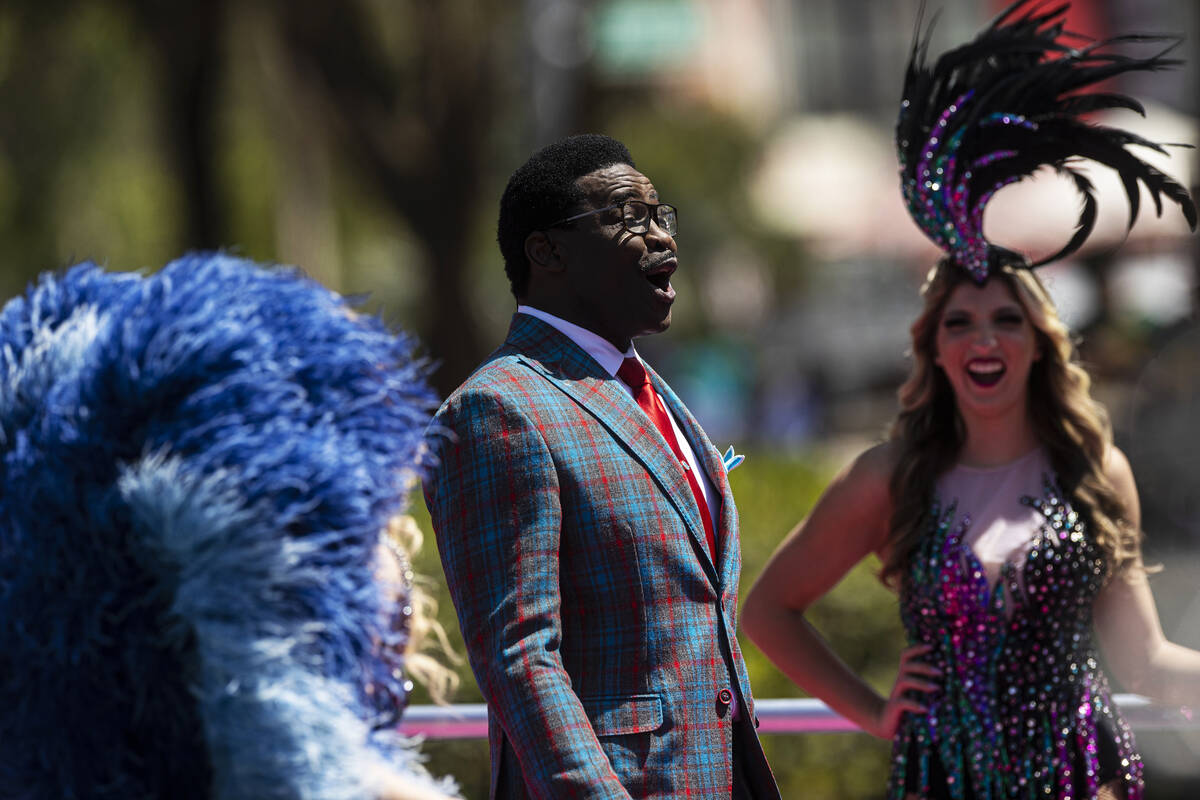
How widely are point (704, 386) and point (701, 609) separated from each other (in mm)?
17163

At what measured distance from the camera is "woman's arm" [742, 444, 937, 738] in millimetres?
3184

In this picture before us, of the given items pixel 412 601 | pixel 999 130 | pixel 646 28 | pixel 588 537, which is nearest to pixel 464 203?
pixel 999 130

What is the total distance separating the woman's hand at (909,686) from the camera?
3057mm

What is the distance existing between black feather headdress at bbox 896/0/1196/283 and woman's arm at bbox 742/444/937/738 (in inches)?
20.4

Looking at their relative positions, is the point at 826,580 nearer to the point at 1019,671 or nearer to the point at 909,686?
the point at 909,686

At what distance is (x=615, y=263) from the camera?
8.43 feet

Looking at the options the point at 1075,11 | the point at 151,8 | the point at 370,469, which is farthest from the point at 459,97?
the point at 1075,11

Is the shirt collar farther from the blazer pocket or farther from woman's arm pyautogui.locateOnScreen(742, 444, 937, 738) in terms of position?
woman's arm pyautogui.locateOnScreen(742, 444, 937, 738)

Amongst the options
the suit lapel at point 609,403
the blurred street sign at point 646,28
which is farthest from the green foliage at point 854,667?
the blurred street sign at point 646,28

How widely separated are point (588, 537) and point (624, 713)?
0.93 feet

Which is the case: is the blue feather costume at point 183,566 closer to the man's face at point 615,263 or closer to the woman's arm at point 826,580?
the man's face at point 615,263

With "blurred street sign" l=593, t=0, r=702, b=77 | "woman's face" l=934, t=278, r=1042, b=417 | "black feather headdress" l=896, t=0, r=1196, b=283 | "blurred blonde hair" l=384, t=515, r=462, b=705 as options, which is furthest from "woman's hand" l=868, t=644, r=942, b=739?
"blurred street sign" l=593, t=0, r=702, b=77

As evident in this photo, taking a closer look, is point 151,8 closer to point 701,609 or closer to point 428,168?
point 428,168

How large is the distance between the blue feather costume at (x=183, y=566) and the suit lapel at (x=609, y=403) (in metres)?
0.75
